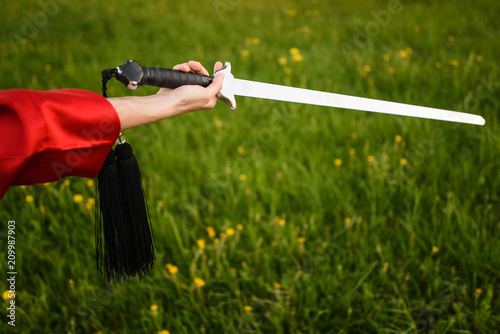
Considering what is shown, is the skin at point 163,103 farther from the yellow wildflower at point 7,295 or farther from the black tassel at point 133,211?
the yellow wildflower at point 7,295

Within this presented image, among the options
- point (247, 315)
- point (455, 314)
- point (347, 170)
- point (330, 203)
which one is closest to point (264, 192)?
point (330, 203)

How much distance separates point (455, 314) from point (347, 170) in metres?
1.05

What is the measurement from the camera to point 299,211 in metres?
2.17

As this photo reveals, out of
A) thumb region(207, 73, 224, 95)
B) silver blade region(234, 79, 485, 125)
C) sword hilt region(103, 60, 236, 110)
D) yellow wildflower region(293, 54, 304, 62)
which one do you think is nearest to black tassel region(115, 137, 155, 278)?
sword hilt region(103, 60, 236, 110)

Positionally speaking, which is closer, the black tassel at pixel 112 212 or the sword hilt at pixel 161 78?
the sword hilt at pixel 161 78

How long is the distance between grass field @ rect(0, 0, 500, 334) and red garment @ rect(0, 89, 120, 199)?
86 centimetres

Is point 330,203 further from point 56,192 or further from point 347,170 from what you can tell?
point 56,192

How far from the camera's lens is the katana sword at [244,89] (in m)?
1.01

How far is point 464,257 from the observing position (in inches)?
69.1

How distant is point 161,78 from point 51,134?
0.35 meters

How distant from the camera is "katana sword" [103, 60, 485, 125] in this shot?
3.31 feet

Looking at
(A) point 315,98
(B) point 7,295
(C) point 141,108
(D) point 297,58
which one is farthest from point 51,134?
(D) point 297,58

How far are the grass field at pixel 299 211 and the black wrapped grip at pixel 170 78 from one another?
2.81 feet

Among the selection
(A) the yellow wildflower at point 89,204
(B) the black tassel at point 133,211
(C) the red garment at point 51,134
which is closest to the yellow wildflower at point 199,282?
(B) the black tassel at point 133,211
